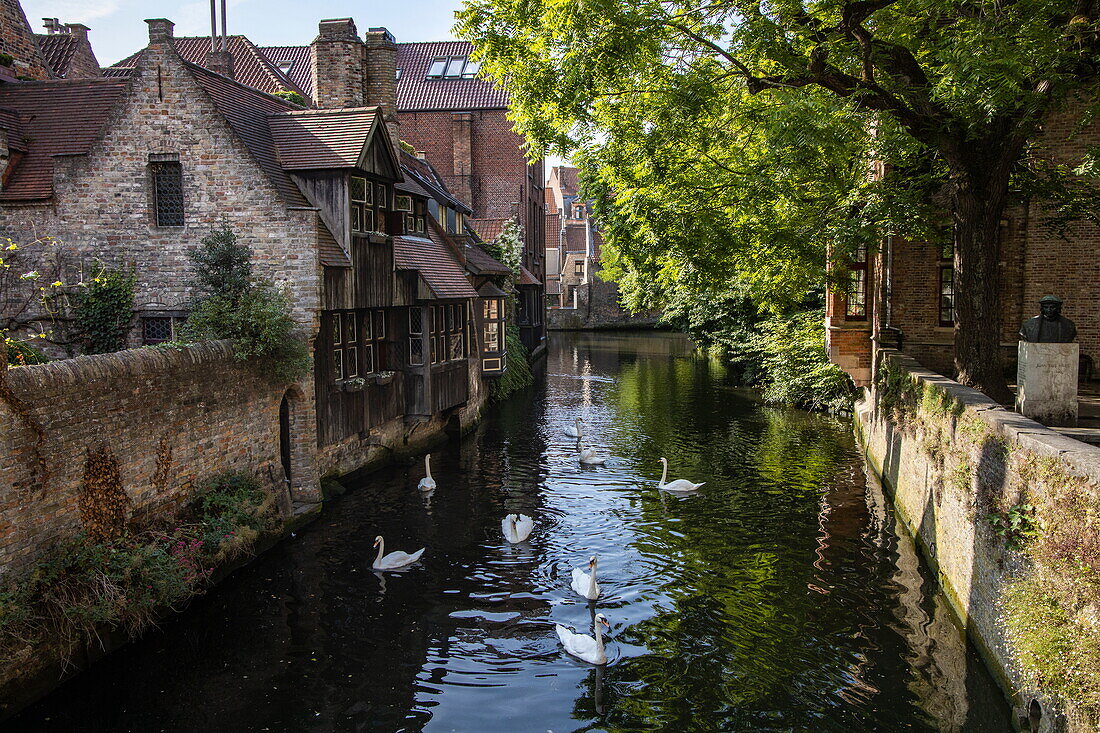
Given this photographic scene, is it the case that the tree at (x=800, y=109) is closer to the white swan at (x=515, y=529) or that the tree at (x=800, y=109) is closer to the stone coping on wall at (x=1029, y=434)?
the stone coping on wall at (x=1029, y=434)

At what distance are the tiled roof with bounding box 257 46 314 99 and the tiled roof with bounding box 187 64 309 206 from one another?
939 inches

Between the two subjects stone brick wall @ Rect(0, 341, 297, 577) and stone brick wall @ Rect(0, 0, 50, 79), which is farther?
stone brick wall @ Rect(0, 0, 50, 79)

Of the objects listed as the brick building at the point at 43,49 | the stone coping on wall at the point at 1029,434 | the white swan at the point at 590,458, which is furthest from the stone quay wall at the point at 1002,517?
the brick building at the point at 43,49

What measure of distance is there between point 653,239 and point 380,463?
8164mm

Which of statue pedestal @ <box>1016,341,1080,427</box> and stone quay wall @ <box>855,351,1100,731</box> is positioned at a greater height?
statue pedestal @ <box>1016,341,1080,427</box>

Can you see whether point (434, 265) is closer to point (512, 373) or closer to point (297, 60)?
point (512, 373)

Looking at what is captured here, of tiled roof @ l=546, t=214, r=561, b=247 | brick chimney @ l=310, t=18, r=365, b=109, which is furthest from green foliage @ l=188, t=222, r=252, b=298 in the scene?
tiled roof @ l=546, t=214, r=561, b=247

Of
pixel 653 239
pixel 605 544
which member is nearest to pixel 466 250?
pixel 653 239

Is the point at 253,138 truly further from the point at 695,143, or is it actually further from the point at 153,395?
the point at 695,143

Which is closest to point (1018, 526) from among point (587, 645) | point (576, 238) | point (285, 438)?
point (587, 645)

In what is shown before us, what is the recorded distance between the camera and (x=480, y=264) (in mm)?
26953

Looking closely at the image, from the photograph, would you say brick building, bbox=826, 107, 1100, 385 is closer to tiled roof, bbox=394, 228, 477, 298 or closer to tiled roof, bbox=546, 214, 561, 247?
tiled roof, bbox=394, 228, 477, 298

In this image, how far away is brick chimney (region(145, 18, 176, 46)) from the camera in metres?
15.7

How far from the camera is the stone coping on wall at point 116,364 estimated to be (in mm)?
9320
